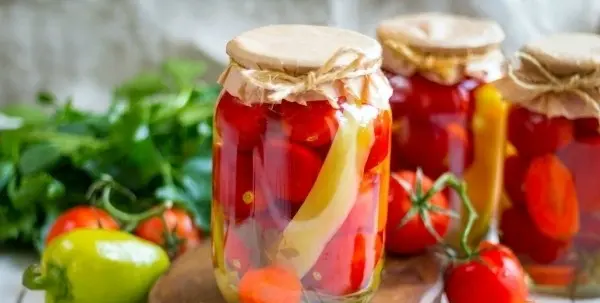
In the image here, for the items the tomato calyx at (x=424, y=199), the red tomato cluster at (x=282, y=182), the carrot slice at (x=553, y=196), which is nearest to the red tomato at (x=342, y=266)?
the red tomato cluster at (x=282, y=182)

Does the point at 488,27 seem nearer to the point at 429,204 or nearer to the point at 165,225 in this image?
the point at 429,204

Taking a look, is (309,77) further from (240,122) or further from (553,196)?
(553,196)

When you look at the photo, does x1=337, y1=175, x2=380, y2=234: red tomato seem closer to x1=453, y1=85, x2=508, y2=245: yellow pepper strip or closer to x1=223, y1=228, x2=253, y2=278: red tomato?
x1=223, y1=228, x2=253, y2=278: red tomato

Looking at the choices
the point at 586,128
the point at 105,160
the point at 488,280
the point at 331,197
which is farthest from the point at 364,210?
the point at 105,160

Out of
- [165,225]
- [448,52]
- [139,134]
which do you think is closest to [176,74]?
[139,134]

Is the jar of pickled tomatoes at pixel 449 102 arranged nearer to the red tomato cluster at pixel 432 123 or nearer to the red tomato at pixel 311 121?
the red tomato cluster at pixel 432 123

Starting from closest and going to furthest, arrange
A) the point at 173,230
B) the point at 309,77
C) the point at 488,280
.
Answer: the point at 309,77
the point at 488,280
the point at 173,230

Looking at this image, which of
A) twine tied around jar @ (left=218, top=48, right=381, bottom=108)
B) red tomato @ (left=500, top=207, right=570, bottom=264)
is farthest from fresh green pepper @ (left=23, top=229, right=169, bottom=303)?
red tomato @ (left=500, top=207, right=570, bottom=264)
